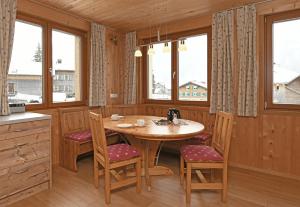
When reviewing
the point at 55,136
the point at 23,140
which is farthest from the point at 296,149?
the point at 55,136

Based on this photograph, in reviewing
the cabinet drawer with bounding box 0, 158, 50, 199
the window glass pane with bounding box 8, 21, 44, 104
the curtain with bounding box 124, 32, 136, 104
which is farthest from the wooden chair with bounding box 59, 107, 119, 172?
the curtain with bounding box 124, 32, 136, 104

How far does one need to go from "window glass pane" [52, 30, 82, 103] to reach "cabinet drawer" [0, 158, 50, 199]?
1.27 m

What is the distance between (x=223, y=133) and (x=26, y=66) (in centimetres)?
285

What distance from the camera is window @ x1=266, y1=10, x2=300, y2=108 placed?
300 centimetres

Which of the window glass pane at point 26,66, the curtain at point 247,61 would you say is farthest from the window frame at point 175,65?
the window glass pane at point 26,66

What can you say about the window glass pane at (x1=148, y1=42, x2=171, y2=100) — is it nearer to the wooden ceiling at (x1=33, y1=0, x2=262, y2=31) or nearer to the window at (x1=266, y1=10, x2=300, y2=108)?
the wooden ceiling at (x1=33, y1=0, x2=262, y2=31)

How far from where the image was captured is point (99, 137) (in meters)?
2.42

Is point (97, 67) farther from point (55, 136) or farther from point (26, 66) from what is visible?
point (55, 136)

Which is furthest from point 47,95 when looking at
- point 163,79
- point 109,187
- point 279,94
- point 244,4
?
point 279,94

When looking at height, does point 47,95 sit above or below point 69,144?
above

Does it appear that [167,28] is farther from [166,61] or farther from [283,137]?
[283,137]

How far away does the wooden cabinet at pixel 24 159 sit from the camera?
223 centimetres

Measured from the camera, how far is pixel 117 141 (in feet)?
13.3

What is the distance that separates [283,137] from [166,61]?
2.38 m
